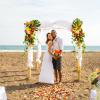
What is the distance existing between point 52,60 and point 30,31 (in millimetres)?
1993

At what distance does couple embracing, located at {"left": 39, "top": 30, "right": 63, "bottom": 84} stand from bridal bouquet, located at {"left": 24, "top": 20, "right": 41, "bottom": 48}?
1.53 metres

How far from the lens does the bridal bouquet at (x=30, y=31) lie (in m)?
16.7

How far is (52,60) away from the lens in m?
15.3

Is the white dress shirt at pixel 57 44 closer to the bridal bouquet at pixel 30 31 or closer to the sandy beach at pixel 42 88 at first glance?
the sandy beach at pixel 42 88

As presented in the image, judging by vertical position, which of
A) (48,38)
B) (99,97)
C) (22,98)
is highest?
(48,38)

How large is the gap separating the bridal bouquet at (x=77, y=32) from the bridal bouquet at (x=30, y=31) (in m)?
1.69

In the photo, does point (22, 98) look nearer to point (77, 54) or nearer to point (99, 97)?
point (77, 54)

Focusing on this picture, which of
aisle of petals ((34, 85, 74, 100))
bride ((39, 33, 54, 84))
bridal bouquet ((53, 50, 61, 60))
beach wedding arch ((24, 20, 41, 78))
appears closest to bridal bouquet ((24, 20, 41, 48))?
beach wedding arch ((24, 20, 41, 78))

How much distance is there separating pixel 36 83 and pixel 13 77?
2.34 meters

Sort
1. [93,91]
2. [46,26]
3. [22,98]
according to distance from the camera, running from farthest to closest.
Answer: [46,26] < [22,98] < [93,91]

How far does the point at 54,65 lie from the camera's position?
1534cm

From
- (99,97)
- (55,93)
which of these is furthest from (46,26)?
(99,97)

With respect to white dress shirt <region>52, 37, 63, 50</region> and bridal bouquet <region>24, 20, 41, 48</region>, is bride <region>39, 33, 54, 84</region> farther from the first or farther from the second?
bridal bouquet <region>24, 20, 41, 48</region>

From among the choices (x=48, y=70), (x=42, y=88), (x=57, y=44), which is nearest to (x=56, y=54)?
(x=57, y=44)
